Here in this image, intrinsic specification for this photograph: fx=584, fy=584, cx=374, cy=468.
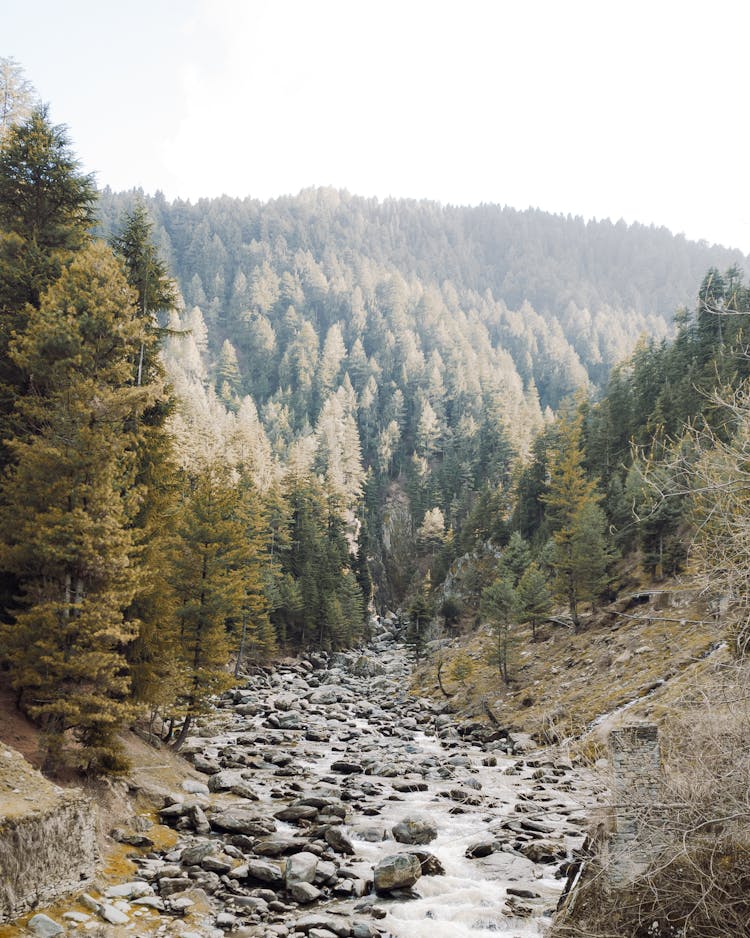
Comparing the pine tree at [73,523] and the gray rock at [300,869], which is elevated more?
the pine tree at [73,523]

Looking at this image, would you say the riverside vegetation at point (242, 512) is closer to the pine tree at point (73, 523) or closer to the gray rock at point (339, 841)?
the pine tree at point (73, 523)

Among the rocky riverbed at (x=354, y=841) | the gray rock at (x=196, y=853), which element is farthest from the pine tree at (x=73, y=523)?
the rocky riverbed at (x=354, y=841)

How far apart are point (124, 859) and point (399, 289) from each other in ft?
624

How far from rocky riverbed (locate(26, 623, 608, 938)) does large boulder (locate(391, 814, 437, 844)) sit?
4 centimetres

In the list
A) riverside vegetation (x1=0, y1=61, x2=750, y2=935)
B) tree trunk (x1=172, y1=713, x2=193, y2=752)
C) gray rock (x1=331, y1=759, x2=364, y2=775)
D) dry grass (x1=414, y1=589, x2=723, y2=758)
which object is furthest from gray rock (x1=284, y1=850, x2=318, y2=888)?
gray rock (x1=331, y1=759, x2=364, y2=775)

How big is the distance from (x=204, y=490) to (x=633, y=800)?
1952 centimetres

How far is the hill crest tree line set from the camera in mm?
14711

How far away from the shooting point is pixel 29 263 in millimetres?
18609

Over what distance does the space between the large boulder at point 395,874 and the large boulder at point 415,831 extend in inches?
117

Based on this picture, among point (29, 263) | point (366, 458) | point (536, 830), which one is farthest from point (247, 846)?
point (366, 458)

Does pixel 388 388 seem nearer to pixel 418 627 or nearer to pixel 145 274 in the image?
pixel 418 627

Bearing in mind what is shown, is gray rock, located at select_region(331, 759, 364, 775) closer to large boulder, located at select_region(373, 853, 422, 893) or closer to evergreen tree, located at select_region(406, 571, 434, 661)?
large boulder, located at select_region(373, 853, 422, 893)

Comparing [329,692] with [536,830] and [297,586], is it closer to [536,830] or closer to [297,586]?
[297,586]

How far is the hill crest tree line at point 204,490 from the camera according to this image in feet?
48.3
